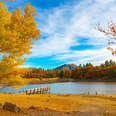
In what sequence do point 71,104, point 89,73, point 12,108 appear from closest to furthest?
point 12,108 → point 71,104 → point 89,73

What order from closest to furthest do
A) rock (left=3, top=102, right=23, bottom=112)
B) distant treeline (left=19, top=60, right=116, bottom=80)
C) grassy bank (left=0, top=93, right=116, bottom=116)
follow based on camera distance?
1. rock (left=3, top=102, right=23, bottom=112)
2. grassy bank (left=0, top=93, right=116, bottom=116)
3. distant treeline (left=19, top=60, right=116, bottom=80)

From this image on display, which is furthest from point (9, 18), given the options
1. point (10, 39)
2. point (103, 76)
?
point (103, 76)

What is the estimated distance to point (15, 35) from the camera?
10781 mm

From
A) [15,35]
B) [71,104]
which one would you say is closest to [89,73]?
[71,104]

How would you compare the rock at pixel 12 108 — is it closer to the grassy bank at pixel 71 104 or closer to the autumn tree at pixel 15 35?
the grassy bank at pixel 71 104

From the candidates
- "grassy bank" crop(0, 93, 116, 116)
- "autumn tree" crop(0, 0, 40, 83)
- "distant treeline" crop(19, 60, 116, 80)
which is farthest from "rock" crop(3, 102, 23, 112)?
"distant treeline" crop(19, 60, 116, 80)

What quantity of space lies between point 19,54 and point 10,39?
1.46 m

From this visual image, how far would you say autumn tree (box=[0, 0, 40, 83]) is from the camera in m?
10.8

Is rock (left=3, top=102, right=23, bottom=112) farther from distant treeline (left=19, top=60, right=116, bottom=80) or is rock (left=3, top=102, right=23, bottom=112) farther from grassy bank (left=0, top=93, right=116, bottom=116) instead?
distant treeline (left=19, top=60, right=116, bottom=80)

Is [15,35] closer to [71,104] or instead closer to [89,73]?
[71,104]

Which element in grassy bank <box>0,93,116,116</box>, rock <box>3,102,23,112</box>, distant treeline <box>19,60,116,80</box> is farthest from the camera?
distant treeline <box>19,60,116,80</box>

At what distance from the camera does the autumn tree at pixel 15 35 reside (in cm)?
1084

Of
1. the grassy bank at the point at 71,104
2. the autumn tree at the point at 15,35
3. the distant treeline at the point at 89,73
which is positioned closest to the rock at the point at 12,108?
the grassy bank at the point at 71,104

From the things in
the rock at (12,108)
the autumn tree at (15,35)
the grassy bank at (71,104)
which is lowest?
the grassy bank at (71,104)
